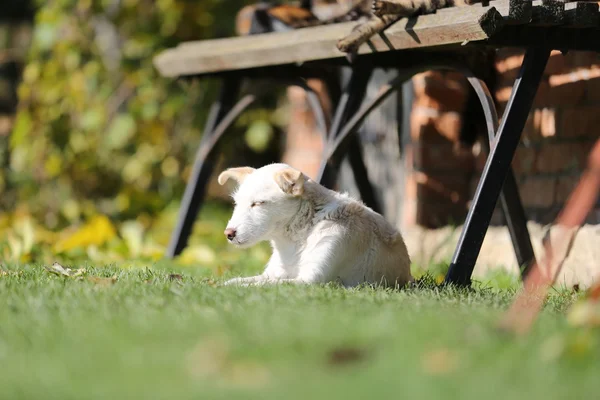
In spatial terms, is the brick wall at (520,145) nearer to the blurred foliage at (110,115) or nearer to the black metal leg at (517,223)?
the black metal leg at (517,223)

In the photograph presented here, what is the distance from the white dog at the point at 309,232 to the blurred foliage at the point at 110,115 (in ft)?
15.0

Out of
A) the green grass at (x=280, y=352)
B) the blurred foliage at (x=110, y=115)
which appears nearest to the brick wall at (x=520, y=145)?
the green grass at (x=280, y=352)

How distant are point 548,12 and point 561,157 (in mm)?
1682

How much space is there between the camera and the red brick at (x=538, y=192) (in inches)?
226

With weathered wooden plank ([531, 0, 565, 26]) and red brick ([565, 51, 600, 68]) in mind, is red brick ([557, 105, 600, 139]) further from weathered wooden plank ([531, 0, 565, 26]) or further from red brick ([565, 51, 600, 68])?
weathered wooden plank ([531, 0, 565, 26])

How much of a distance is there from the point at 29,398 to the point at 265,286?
175 centimetres

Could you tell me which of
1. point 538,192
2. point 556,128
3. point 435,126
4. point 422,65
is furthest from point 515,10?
point 435,126

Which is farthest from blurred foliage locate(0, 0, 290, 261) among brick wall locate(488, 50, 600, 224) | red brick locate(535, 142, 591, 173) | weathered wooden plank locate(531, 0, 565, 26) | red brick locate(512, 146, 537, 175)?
weathered wooden plank locate(531, 0, 565, 26)

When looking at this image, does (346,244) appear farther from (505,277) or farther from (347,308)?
(505,277)

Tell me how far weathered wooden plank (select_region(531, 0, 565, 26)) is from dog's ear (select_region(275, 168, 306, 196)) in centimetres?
123

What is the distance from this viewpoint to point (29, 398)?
2.27m

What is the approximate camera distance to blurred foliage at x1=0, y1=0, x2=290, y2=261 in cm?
907

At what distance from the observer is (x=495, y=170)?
429 centimetres

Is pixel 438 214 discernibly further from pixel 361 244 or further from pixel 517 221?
pixel 361 244
